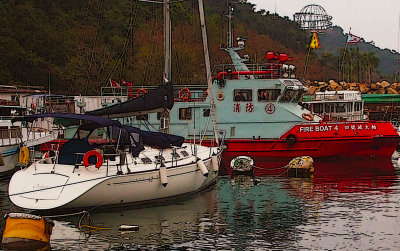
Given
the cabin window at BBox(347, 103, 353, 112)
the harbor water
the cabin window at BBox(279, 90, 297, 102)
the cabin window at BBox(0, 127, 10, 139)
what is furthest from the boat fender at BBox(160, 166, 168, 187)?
the cabin window at BBox(347, 103, 353, 112)

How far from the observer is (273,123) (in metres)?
38.2

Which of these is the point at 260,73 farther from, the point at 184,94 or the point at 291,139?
the point at 184,94

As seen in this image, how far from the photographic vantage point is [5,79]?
59.3 meters

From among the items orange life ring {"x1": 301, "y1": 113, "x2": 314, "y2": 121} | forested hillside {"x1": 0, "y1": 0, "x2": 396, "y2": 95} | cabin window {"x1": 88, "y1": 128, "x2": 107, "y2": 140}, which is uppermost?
forested hillside {"x1": 0, "y1": 0, "x2": 396, "y2": 95}

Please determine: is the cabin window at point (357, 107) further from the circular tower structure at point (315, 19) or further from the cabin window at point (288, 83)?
the circular tower structure at point (315, 19)

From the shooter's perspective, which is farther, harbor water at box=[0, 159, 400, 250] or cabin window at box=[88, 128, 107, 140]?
cabin window at box=[88, 128, 107, 140]

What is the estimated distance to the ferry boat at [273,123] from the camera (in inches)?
1469

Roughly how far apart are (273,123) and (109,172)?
17.9 metres

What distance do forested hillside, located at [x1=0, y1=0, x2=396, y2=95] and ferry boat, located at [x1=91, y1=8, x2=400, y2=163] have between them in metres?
15.0

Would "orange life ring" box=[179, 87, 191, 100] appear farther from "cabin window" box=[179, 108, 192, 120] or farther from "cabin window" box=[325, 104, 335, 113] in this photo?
"cabin window" box=[325, 104, 335, 113]

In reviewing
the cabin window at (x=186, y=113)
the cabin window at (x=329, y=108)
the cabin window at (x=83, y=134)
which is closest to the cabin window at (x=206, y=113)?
the cabin window at (x=186, y=113)

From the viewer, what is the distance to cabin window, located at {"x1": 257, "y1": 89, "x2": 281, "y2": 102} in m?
38.4

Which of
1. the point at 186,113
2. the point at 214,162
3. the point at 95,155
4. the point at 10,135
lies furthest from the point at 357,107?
the point at 95,155

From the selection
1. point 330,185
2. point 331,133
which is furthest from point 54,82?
point 330,185
